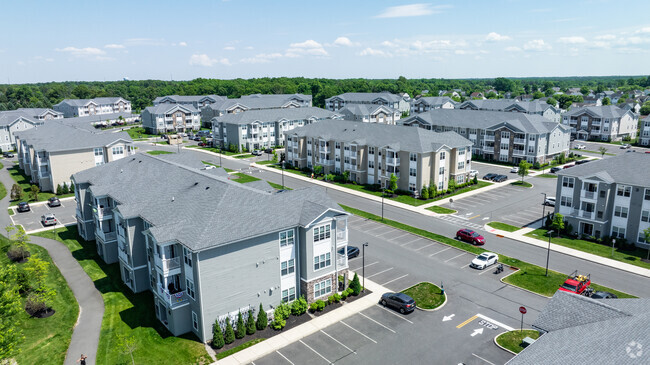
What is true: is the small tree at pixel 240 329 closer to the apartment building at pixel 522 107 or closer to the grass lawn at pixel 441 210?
the grass lawn at pixel 441 210

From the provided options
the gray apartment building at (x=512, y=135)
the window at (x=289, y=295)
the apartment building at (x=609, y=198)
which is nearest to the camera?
the window at (x=289, y=295)

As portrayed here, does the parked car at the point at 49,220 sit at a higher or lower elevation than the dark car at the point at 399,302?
higher

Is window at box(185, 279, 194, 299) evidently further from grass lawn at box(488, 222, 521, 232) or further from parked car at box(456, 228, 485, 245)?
grass lawn at box(488, 222, 521, 232)

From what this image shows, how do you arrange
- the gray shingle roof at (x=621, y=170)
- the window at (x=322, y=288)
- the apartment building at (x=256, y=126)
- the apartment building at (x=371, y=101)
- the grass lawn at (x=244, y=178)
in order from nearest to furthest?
1. the window at (x=322, y=288)
2. the gray shingle roof at (x=621, y=170)
3. the grass lawn at (x=244, y=178)
4. the apartment building at (x=256, y=126)
5. the apartment building at (x=371, y=101)

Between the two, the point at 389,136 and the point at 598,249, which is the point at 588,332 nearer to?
the point at 598,249

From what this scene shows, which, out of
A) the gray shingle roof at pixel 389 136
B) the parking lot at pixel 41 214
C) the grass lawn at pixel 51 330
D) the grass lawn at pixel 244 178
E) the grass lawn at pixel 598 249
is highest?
the gray shingle roof at pixel 389 136

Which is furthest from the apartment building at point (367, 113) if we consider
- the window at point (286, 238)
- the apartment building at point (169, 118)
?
the window at point (286, 238)
